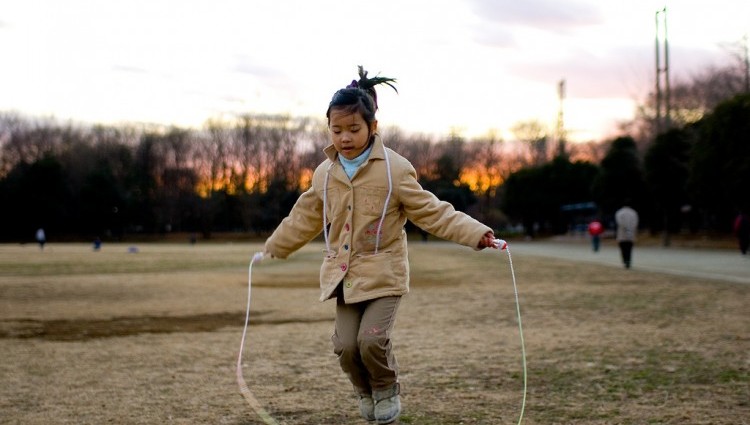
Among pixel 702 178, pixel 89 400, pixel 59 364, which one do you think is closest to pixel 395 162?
pixel 89 400

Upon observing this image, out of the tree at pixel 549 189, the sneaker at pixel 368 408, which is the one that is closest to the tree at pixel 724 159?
the tree at pixel 549 189

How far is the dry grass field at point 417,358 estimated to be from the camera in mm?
5621

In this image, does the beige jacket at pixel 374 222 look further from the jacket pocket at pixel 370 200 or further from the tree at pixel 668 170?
the tree at pixel 668 170

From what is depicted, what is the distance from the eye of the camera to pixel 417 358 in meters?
8.28

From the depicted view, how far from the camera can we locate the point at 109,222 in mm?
83688

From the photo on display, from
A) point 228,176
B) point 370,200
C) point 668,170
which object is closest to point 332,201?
point 370,200

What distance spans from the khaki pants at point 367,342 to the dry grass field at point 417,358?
0.60m

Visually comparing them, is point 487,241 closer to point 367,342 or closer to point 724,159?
point 367,342

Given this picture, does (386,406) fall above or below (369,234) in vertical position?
below

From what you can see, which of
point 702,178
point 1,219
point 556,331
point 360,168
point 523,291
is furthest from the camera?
point 1,219

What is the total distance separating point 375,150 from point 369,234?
49 centimetres

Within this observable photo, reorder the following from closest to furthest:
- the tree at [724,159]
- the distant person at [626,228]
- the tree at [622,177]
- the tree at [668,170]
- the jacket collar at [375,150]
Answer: the jacket collar at [375,150], the distant person at [626,228], the tree at [724,159], the tree at [668,170], the tree at [622,177]

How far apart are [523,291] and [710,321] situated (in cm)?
661

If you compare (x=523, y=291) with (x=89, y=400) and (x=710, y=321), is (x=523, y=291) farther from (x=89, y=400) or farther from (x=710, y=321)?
(x=89, y=400)
